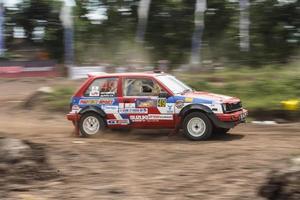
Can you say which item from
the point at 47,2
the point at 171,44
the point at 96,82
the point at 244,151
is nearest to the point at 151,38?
the point at 171,44

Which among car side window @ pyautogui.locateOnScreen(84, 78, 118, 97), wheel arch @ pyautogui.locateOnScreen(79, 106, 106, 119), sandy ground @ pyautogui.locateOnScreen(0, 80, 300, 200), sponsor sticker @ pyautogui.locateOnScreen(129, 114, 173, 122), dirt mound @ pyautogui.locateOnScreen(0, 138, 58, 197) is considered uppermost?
car side window @ pyautogui.locateOnScreen(84, 78, 118, 97)

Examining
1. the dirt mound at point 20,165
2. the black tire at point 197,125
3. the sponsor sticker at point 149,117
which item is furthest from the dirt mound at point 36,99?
the dirt mound at point 20,165

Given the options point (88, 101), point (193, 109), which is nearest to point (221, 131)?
point (193, 109)

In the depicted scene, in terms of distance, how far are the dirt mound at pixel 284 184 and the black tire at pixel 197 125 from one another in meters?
5.00

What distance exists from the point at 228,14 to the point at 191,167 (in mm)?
26382

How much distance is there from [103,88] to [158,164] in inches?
158

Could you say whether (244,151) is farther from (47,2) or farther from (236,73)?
(47,2)

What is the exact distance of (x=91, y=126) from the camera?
1265cm

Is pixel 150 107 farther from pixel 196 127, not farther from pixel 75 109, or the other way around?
pixel 75 109

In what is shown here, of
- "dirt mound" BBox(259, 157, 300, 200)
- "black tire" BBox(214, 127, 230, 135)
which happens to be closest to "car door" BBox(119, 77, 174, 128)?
"black tire" BBox(214, 127, 230, 135)

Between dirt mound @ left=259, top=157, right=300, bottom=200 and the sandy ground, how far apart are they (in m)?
0.23

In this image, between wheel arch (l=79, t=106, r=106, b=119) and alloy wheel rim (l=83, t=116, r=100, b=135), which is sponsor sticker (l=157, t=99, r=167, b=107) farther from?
alloy wheel rim (l=83, t=116, r=100, b=135)

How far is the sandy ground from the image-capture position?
7242 millimetres

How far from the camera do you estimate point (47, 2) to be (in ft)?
115
